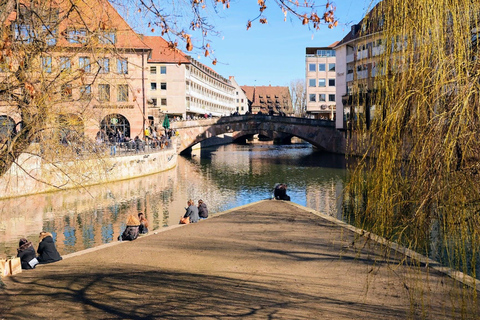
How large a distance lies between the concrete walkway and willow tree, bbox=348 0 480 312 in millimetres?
463

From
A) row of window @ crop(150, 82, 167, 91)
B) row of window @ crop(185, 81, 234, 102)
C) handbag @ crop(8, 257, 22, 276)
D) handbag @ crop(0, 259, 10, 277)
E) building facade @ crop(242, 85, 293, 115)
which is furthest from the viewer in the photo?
building facade @ crop(242, 85, 293, 115)

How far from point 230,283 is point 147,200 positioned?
15656mm

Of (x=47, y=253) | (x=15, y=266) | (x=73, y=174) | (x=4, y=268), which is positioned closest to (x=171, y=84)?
(x=73, y=174)

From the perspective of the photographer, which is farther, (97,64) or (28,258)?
(28,258)

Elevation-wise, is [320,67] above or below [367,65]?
above

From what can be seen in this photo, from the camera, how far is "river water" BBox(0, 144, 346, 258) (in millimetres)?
15992

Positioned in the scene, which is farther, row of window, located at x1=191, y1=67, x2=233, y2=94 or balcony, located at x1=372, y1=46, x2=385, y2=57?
row of window, located at x1=191, y1=67, x2=233, y2=94

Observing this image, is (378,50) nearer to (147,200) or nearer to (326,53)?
(147,200)

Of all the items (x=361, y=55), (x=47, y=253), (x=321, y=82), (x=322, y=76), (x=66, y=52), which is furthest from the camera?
(x=321, y=82)

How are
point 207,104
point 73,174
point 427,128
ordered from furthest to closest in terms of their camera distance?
point 207,104
point 73,174
point 427,128

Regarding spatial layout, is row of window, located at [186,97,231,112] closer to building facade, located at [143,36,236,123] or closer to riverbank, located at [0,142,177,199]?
building facade, located at [143,36,236,123]

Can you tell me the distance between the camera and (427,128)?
11.3ft

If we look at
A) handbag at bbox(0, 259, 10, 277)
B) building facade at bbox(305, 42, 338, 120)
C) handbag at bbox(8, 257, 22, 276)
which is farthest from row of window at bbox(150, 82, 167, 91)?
handbag at bbox(0, 259, 10, 277)

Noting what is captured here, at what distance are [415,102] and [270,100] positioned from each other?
402 feet
